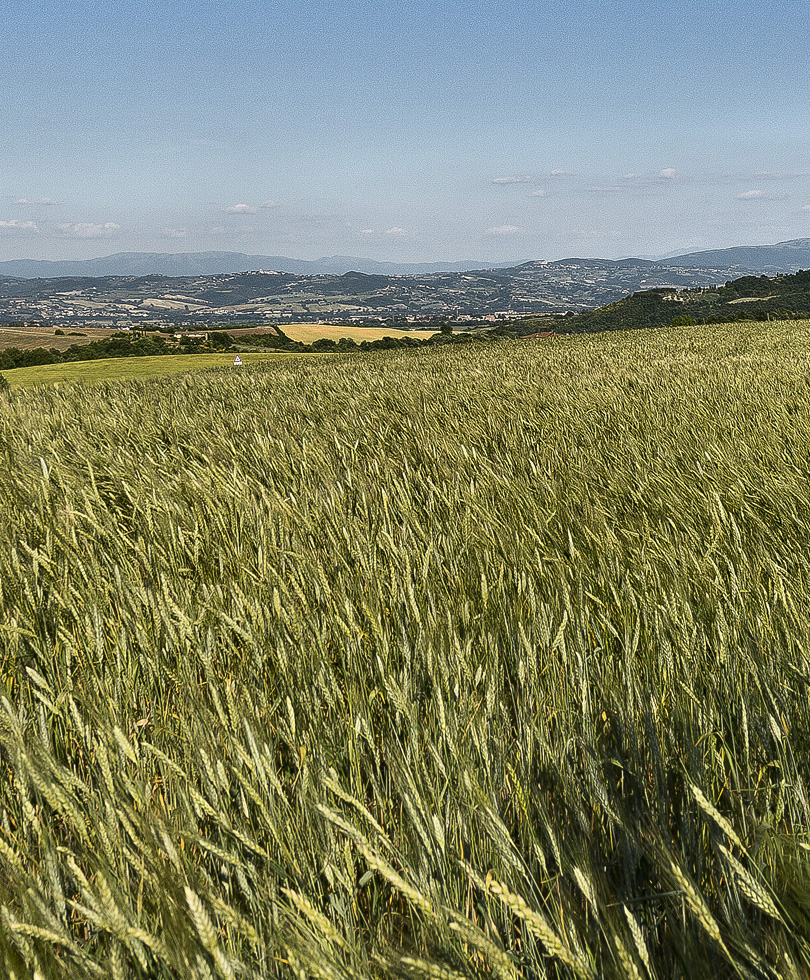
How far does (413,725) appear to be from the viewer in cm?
88

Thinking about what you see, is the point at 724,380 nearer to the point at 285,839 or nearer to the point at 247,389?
the point at 247,389

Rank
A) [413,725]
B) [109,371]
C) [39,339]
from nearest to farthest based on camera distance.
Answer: [413,725], [109,371], [39,339]

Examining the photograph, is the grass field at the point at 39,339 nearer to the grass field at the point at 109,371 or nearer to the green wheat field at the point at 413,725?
the grass field at the point at 109,371

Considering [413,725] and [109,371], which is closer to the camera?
[413,725]

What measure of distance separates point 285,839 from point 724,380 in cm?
505

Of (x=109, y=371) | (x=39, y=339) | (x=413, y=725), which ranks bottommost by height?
(x=413, y=725)

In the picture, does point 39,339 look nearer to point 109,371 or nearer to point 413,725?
point 109,371

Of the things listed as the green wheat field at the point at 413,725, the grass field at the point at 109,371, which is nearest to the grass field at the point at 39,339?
the grass field at the point at 109,371

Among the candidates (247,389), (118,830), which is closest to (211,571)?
(118,830)

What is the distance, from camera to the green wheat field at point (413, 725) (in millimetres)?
629

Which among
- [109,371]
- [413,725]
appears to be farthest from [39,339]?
[413,725]

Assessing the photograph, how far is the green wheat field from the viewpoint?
0.63m

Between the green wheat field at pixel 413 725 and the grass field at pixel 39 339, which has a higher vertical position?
the grass field at pixel 39 339

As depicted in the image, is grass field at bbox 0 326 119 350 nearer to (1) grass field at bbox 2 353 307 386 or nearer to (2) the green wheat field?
(1) grass field at bbox 2 353 307 386
